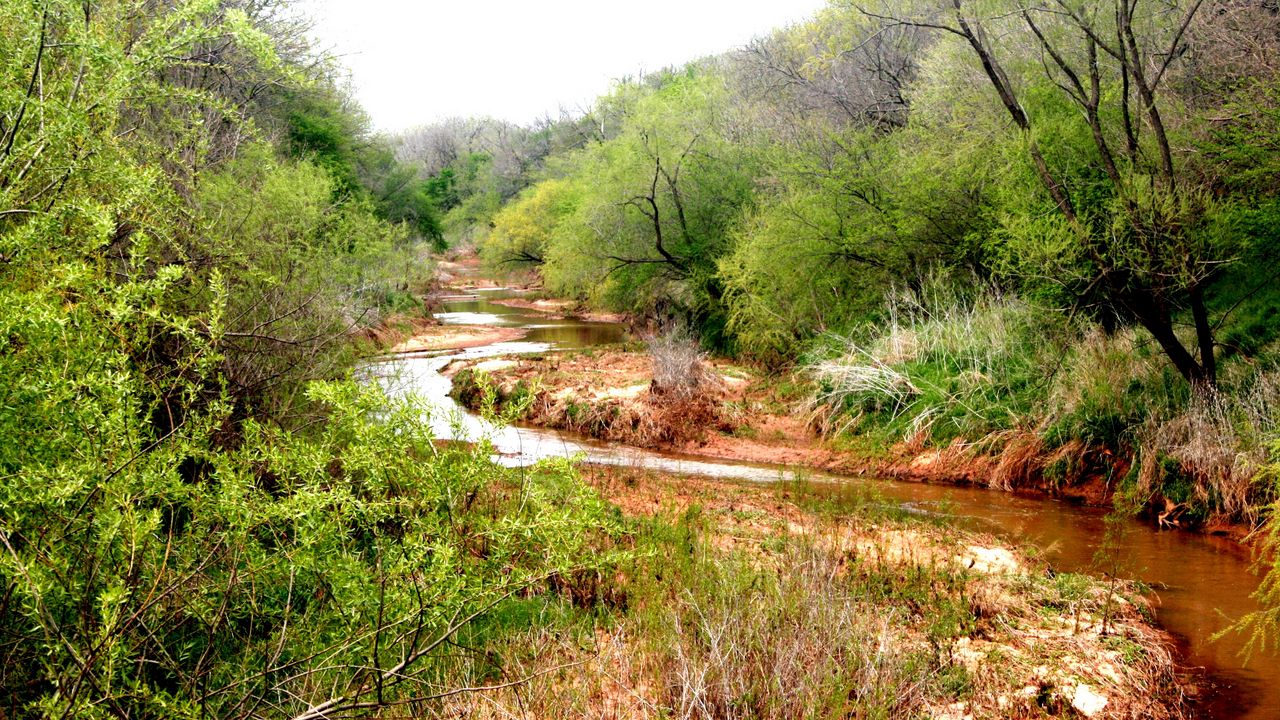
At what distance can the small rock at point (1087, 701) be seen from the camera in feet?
17.3

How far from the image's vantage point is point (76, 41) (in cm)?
380

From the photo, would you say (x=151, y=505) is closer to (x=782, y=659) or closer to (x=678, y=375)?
(x=782, y=659)

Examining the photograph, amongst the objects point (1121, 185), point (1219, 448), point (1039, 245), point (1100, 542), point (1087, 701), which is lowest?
point (1100, 542)

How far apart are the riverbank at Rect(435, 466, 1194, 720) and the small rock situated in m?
0.01

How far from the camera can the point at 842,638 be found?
4391 mm

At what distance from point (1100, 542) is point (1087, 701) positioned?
4471mm

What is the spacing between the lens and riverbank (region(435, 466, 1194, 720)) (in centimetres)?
409

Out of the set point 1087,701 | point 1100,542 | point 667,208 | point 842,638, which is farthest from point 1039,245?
point 667,208

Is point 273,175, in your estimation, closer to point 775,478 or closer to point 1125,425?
point 775,478

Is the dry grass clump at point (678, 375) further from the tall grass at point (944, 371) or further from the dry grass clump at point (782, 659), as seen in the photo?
the dry grass clump at point (782, 659)

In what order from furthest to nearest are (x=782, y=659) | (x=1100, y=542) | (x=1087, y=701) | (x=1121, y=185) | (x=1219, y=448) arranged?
(x=1121, y=185) → (x=1219, y=448) → (x=1100, y=542) → (x=1087, y=701) → (x=782, y=659)

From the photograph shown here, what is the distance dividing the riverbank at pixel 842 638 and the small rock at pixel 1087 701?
0.01 metres

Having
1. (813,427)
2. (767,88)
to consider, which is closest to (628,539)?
(813,427)

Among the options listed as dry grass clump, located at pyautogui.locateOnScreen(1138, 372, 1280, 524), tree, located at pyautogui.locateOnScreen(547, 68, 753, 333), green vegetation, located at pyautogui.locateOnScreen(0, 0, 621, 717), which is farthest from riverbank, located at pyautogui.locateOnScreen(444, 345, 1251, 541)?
green vegetation, located at pyautogui.locateOnScreen(0, 0, 621, 717)
